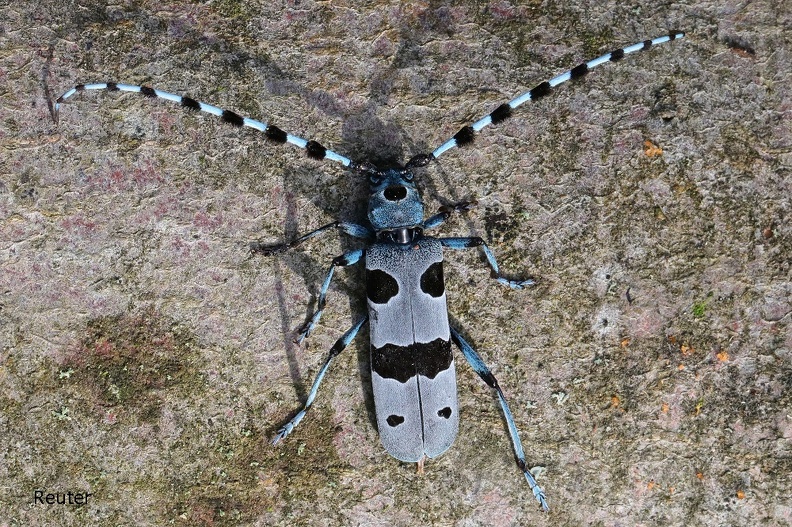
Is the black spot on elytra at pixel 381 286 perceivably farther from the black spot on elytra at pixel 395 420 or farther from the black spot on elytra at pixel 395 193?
the black spot on elytra at pixel 395 420

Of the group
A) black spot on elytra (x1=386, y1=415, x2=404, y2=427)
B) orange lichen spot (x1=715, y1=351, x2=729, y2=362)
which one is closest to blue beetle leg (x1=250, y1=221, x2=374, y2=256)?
black spot on elytra (x1=386, y1=415, x2=404, y2=427)

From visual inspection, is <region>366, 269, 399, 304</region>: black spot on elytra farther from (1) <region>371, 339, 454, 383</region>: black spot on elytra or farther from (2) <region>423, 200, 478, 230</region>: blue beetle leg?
(2) <region>423, 200, 478, 230</region>: blue beetle leg

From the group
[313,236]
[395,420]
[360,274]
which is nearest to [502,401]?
[395,420]

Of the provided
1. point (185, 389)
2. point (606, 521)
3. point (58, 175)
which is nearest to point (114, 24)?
point (58, 175)

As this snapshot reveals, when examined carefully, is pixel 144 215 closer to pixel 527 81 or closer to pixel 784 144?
pixel 527 81

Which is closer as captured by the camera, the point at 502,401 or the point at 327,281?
the point at 327,281

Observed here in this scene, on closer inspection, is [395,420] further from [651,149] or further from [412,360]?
[651,149]
